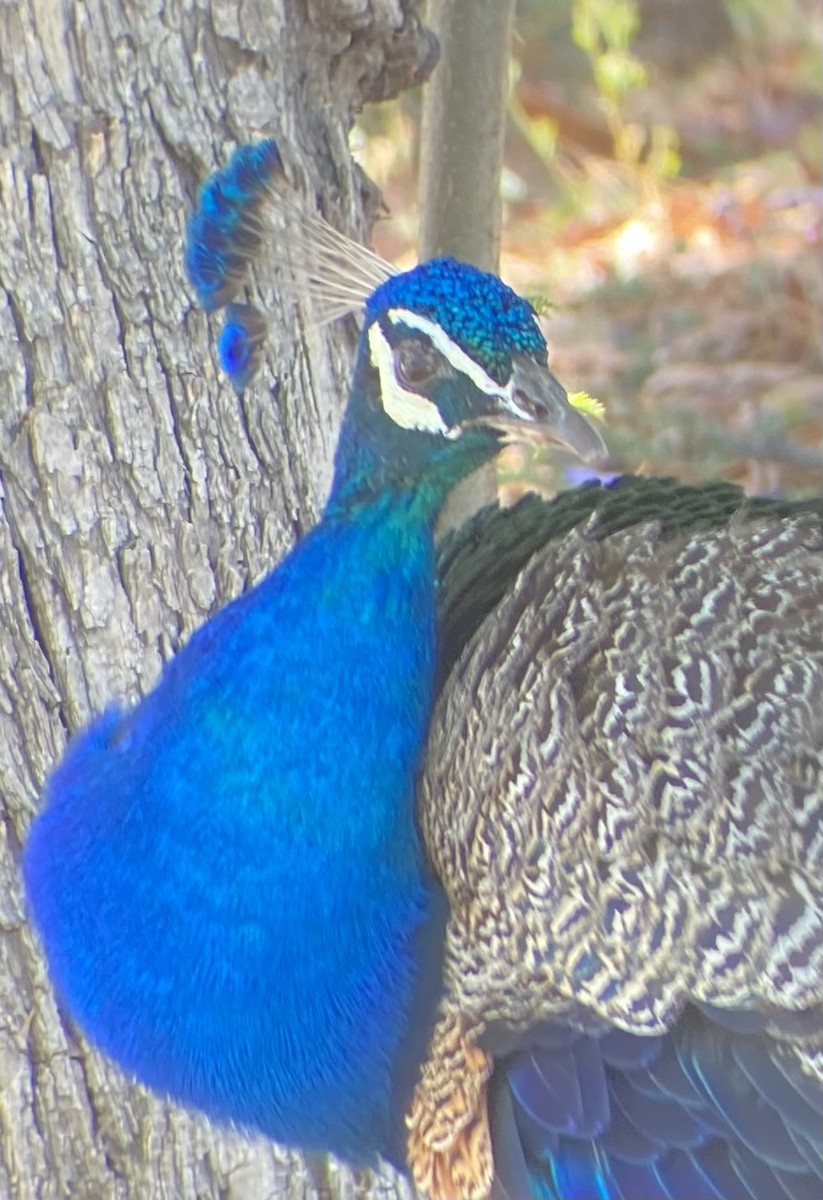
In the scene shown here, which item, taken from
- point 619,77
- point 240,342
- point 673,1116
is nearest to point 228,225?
point 240,342

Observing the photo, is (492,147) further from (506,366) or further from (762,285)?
(762,285)

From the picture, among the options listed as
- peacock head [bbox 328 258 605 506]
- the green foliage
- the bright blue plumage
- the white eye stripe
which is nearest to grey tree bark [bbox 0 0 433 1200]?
the bright blue plumage

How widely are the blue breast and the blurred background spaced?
1568mm

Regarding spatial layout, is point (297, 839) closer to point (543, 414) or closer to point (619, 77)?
point (543, 414)

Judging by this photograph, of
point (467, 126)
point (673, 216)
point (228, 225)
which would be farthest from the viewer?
point (673, 216)

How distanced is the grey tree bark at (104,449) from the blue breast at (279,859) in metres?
0.19

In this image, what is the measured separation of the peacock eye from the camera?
1.35m

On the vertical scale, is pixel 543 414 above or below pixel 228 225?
below

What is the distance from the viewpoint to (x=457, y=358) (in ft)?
4.37

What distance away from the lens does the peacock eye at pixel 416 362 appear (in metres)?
1.35

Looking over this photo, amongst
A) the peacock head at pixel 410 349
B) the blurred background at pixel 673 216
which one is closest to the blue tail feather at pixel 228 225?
the peacock head at pixel 410 349

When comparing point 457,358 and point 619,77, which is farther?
point 619,77

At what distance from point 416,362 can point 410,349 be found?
1cm

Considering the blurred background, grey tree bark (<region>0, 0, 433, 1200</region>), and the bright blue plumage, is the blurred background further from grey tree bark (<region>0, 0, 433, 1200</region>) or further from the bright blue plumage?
the bright blue plumage
